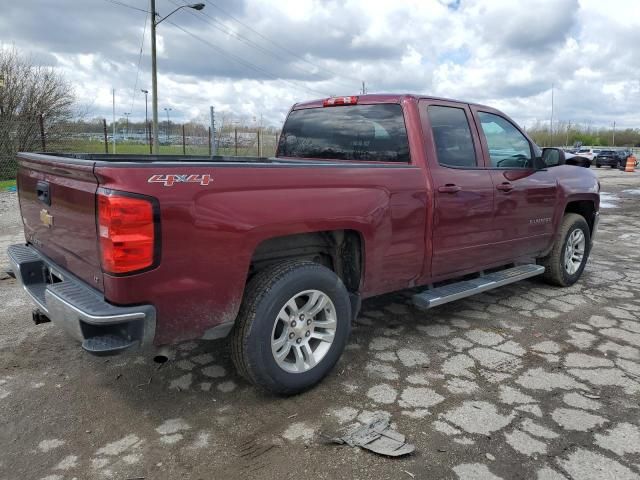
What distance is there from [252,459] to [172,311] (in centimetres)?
84

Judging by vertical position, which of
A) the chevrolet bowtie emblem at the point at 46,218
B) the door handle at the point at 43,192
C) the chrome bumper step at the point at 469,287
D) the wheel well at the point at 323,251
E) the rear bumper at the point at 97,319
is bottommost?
the chrome bumper step at the point at 469,287

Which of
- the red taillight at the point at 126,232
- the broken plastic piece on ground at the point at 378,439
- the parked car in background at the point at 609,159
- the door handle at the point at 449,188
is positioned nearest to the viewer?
the red taillight at the point at 126,232

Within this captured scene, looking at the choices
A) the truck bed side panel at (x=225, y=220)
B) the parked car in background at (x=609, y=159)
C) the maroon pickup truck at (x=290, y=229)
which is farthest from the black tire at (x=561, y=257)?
the parked car in background at (x=609, y=159)

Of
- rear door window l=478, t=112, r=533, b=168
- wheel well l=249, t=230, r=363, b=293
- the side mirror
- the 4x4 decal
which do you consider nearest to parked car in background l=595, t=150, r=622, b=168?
the side mirror

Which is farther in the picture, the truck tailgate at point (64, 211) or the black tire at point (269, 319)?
the black tire at point (269, 319)

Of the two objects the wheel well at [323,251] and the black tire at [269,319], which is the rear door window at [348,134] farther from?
the black tire at [269,319]

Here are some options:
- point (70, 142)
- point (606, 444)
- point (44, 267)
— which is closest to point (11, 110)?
point (70, 142)

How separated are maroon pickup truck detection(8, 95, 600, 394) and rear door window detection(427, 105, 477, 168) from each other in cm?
2

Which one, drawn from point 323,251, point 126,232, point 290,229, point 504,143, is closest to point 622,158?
point 504,143

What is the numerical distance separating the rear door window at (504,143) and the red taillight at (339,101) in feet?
3.70

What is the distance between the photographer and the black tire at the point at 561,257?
17.8 feet

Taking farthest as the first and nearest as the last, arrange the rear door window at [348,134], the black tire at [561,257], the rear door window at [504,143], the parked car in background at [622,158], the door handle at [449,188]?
the parked car in background at [622,158], the black tire at [561,257], the rear door window at [504,143], the rear door window at [348,134], the door handle at [449,188]

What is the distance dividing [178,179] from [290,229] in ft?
2.40

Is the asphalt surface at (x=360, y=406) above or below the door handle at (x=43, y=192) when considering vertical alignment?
below
